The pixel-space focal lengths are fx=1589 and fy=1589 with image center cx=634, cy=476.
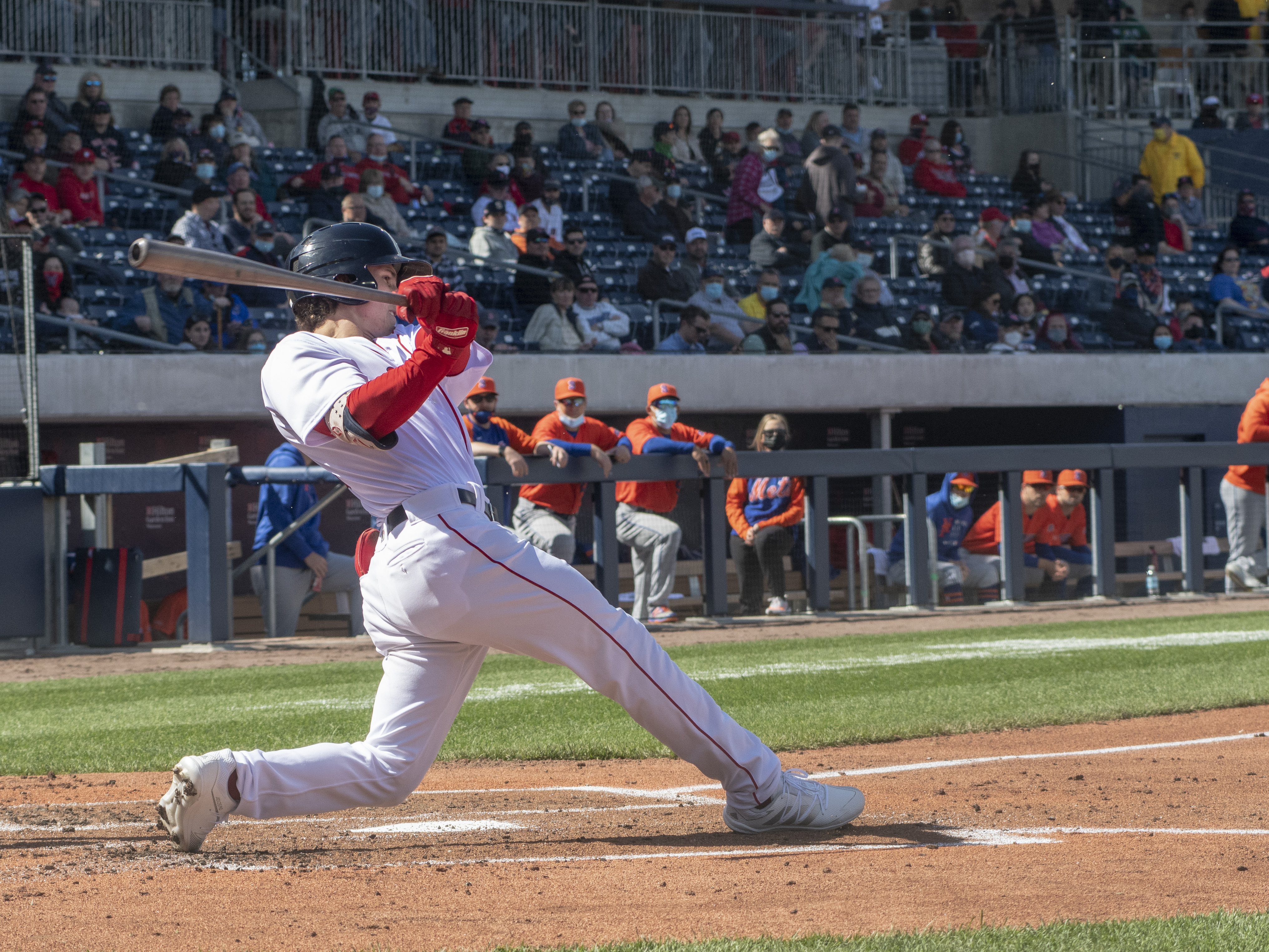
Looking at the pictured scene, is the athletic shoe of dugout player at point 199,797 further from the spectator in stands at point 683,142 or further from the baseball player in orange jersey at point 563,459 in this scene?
the spectator in stands at point 683,142

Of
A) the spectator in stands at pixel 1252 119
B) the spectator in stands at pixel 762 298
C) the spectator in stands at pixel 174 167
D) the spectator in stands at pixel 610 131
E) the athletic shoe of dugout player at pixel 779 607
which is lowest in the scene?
the athletic shoe of dugout player at pixel 779 607

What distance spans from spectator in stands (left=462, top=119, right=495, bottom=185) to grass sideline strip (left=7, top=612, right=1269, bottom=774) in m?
9.28

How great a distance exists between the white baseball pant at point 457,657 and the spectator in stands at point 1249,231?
1989 centimetres

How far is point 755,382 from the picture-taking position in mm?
16469

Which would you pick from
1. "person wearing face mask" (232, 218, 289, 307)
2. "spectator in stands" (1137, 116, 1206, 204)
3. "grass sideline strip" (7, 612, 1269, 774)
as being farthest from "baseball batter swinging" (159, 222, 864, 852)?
"spectator in stands" (1137, 116, 1206, 204)

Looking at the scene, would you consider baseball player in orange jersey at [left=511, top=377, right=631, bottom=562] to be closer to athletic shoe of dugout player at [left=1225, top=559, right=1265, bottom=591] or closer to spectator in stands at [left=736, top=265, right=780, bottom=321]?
athletic shoe of dugout player at [left=1225, top=559, right=1265, bottom=591]

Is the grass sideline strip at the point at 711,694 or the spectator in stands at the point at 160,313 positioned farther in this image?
the spectator in stands at the point at 160,313

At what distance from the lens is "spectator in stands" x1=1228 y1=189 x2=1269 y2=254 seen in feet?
71.6


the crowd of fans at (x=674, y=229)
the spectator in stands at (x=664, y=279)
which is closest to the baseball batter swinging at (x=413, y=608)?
the crowd of fans at (x=674, y=229)

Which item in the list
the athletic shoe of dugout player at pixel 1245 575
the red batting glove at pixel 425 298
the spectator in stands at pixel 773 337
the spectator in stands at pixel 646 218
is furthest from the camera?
the spectator in stands at pixel 646 218

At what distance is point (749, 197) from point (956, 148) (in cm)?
546

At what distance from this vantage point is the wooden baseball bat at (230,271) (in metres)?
2.98

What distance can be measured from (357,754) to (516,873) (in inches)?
20.0

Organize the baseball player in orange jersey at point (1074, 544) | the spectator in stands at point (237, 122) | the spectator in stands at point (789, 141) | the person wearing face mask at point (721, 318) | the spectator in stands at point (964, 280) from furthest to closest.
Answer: the spectator in stands at point (789, 141) < the spectator in stands at point (964, 280) < the spectator in stands at point (237, 122) < the person wearing face mask at point (721, 318) < the baseball player in orange jersey at point (1074, 544)
